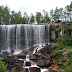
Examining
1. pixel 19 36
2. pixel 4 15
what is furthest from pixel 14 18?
pixel 19 36

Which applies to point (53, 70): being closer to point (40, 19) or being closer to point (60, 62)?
point (60, 62)

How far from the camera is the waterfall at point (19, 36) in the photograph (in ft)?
54.3

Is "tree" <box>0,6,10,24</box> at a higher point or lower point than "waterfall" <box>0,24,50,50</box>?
higher

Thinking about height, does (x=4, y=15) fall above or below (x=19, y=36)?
above

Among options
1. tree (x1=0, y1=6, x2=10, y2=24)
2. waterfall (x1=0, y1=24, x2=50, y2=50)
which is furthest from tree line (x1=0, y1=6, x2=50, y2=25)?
waterfall (x1=0, y1=24, x2=50, y2=50)

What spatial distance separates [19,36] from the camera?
16.6m

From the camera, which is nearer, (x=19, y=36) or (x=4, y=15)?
(x=19, y=36)

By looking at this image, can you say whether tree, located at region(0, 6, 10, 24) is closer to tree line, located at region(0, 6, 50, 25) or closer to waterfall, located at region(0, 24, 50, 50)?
tree line, located at region(0, 6, 50, 25)

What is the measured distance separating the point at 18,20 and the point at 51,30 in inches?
675

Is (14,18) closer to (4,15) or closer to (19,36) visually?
(4,15)

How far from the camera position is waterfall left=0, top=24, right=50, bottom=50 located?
54.3 ft

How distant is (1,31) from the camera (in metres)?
17.0

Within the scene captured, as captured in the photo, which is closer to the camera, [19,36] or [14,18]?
[19,36]

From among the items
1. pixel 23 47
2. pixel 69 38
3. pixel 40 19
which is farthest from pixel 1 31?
pixel 40 19
